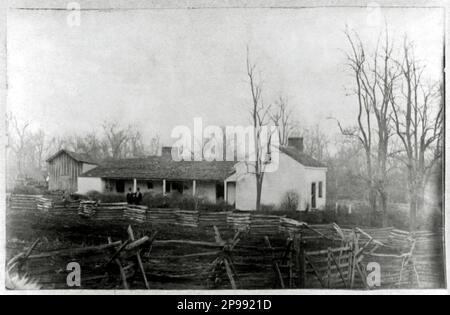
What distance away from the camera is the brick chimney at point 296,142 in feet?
14.4

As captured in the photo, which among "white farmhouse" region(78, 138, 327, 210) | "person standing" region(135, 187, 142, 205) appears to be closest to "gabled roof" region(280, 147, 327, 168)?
"white farmhouse" region(78, 138, 327, 210)

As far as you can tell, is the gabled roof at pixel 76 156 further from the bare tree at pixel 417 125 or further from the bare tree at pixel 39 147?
the bare tree at pixel 417 125

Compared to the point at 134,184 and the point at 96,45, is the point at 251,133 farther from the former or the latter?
the point at 96,45

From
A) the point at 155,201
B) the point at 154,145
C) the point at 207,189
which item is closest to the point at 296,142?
the point at 207,189

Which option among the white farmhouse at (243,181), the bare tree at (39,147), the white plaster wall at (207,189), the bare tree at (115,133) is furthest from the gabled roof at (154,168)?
the bare tree at (39,147)

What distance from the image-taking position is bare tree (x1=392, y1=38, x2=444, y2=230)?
448cm

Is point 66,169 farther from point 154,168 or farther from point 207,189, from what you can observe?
point 207,189

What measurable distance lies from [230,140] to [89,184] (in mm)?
1670

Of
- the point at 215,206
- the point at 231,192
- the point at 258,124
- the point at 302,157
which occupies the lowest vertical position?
the point at 215,206

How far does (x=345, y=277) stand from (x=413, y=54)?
8.60 feet

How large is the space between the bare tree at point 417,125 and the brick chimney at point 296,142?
1.12 meters

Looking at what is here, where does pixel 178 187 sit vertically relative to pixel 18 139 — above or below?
below

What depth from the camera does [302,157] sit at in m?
4.38
